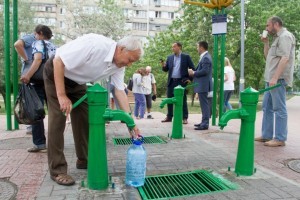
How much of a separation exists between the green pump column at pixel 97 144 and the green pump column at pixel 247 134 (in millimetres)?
1526

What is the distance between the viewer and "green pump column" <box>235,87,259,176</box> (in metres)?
3.70

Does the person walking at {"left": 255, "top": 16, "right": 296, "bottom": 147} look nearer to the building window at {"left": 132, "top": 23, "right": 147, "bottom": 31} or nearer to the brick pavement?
the brick pavement

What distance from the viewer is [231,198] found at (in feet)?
10.2

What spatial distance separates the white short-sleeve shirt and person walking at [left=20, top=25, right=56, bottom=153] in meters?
1.64

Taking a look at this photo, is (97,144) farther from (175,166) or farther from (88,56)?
(175,166)

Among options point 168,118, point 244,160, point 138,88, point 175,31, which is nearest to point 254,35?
point 175,31

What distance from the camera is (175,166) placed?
4.19 m

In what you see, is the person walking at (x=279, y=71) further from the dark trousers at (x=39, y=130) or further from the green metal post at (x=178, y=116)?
the dark trousers at (x=39, y=130)

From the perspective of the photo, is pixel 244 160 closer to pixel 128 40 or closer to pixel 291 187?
pixel 291 187

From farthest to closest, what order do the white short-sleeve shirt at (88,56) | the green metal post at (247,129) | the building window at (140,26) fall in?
the building window at (140,26) → the green metal post at (247,129) → the white short-sleeve shirt at (88,56)

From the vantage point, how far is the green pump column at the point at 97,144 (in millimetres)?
3180

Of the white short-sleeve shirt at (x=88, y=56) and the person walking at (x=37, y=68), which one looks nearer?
the white short-sleeve shirt at (x=88, y=56)

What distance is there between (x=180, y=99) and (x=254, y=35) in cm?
1374

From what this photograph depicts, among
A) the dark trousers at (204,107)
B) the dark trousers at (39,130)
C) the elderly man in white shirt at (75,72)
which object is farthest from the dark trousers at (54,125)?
the dark trousers at (204,107)
